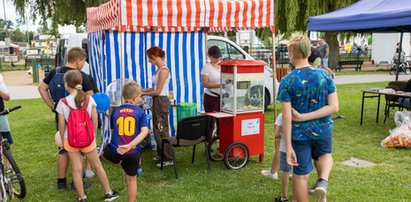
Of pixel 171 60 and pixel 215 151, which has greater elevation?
pixel 171 60

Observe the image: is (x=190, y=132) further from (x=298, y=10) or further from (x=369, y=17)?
(x=298, y=10)

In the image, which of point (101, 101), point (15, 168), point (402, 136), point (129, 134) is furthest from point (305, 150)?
point (402, 136)

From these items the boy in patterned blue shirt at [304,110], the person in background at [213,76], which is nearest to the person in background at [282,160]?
the boy in patterned blue shirt at [304,110]

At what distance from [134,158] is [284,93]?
148 cm

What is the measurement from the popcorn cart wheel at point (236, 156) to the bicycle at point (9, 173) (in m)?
2.34

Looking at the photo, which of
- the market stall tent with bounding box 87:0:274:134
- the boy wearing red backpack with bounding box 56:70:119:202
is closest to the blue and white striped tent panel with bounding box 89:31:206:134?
the market stall tent with bounding box 87:0:274:134

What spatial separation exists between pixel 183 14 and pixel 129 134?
185 cm

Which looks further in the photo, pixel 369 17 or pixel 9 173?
pixel 369 17

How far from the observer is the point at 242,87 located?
490 centimetres

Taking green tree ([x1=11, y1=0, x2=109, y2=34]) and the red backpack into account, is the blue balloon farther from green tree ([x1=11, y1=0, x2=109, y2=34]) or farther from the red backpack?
green tree ([x1=11, y1=0, x2=109, y2=34])

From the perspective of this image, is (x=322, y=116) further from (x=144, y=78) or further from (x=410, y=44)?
(x=410, y=44)

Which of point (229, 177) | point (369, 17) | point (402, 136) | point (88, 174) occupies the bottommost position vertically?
point (229, 177)

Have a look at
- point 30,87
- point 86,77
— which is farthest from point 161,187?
point 30,87

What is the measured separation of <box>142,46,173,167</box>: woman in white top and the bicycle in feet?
5.25
